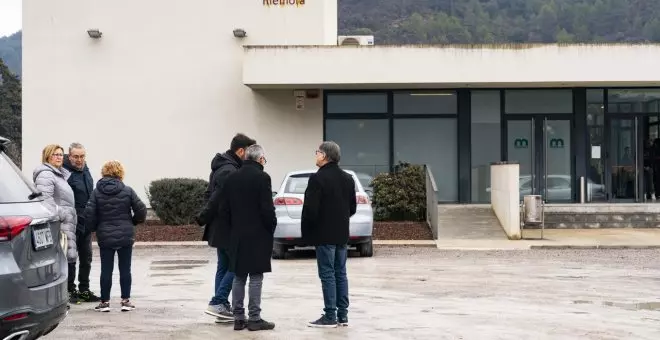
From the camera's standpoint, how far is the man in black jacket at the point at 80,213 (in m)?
11.5

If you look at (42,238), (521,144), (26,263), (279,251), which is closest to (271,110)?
(521,144)

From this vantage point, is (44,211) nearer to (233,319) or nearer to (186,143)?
(233,319)

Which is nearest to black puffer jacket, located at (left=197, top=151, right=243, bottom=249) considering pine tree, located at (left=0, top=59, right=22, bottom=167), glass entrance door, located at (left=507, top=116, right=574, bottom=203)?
glass entrance door, located at (left=507, top=116, right=574, bottom=203)

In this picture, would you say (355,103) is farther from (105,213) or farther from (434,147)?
(105,213)

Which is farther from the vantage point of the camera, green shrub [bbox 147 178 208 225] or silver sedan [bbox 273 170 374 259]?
green shrub [bbox 147 178 208 225]

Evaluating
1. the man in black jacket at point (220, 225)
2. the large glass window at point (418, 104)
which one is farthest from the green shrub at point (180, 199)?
the man in black jacket at point (220, 225)

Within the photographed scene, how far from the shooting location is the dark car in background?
623 cm

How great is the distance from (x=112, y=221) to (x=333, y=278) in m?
2.72

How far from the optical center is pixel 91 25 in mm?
26406

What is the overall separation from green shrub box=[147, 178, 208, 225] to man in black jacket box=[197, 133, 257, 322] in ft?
42.6

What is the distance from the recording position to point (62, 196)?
10.8m

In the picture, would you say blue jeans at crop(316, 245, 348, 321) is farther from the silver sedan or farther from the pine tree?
the pine tree

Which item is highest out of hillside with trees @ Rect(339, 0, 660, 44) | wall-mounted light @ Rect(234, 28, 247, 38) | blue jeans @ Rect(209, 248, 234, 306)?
hillside with trees @ Rect(339, 0, 660, 44)

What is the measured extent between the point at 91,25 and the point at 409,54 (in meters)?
8.70
